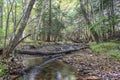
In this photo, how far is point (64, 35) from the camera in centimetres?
3938

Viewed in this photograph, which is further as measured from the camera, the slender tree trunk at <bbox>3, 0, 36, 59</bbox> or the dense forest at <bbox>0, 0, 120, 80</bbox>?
the slender tree trunk at <bbox>3, 0, 36, 59</bbox>

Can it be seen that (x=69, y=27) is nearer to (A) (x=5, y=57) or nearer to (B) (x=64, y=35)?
(B) (x=64, y=35)

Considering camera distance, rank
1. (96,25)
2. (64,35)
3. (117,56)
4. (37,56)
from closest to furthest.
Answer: (117,56) < (37,56) < (96,25) < (64,35)

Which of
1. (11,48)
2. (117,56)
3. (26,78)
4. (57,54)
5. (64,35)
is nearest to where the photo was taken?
(26,78)

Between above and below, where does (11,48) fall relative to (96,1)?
below

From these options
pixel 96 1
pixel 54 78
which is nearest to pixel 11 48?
pixel 54 78

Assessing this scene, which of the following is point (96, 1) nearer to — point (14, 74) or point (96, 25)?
point (96, 25)

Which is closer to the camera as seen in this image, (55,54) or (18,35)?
(18,35)

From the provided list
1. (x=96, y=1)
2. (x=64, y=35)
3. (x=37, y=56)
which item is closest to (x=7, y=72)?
(x=37, y=56)

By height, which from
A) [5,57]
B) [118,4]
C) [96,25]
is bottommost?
[5,57]

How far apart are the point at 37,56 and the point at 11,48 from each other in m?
4.75

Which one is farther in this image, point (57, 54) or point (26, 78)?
point (57, 54)

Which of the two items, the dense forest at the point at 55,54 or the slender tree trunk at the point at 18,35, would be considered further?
the slender tree trunk at the point at 18,35

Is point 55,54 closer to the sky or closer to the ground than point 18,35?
closer to the ground
